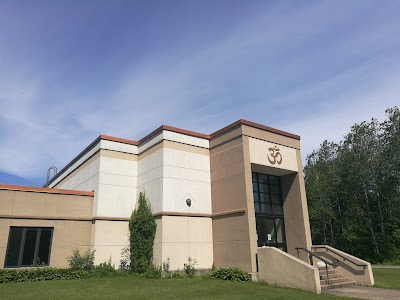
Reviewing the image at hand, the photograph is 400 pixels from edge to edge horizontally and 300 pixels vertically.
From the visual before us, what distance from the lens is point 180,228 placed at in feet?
52.3

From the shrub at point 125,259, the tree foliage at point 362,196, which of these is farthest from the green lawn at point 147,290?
the tree foliage at point 362,196

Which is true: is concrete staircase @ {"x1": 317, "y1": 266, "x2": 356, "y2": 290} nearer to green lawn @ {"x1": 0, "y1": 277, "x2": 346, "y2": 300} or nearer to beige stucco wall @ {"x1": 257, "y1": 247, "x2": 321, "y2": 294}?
beige stucco wall @ {"x1": 257, "y1": 247, "x2": 321, "y2": 294}

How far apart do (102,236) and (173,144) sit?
5.94m

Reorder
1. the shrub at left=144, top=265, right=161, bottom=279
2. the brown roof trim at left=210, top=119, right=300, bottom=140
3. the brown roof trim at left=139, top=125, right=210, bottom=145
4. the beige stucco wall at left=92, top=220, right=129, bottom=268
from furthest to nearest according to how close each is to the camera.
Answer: the brown roof trim at left=139, top=125, right=210, bottom=145 → the brown roof trim at left=210, top=119, right=300, bottom=140 → the beige stucco wall at left=92, top=220, right=129, bottom=268 → the shrub at left=144, top=265, right=161, bottom=279

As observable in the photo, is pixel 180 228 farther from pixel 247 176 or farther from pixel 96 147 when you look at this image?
pixel 96 147

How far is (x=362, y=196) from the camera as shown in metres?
34.4

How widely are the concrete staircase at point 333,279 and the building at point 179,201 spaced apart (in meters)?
2.51

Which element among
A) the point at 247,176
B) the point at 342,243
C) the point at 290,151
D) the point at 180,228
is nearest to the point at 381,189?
the point at 342,243

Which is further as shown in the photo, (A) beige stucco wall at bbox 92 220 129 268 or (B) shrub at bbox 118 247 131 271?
(B) shrub at bbox 118 247 131 271

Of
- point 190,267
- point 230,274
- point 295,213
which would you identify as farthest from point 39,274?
point 295,213

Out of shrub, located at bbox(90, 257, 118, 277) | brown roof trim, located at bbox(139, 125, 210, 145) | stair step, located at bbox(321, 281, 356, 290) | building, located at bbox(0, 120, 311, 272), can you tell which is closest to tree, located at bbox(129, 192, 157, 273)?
building, located at bbox(0, 120, 311, 272)

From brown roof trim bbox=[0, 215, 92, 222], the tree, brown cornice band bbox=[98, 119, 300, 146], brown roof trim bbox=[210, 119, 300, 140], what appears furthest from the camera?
brown cornice band bbox=[98, 119, 300, 146]

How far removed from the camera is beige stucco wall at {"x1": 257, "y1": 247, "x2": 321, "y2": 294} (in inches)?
472

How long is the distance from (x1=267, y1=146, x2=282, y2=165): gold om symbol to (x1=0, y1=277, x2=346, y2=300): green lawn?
658 centimetres
